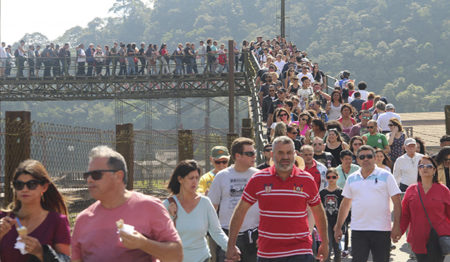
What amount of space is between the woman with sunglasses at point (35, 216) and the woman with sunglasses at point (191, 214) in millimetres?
1615

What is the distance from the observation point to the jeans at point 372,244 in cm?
767

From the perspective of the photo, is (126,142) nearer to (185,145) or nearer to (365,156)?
(185,145)

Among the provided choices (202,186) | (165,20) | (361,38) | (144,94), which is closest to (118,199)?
(202,186)

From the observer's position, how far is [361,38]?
393 ft

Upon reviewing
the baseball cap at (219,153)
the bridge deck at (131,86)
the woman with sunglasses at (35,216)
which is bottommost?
the woman with sunglasses at (35,216)

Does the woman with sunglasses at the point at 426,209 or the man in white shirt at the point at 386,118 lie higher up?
the man in white shirt at the point at 386,118

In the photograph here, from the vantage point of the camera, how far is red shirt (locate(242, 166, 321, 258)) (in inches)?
241

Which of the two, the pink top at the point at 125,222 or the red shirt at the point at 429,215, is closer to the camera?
the pink top at the point at 125,222

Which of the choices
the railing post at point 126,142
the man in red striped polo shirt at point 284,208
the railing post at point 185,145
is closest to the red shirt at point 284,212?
the man in red striped polo shirt at point 284,208

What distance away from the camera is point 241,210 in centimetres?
637

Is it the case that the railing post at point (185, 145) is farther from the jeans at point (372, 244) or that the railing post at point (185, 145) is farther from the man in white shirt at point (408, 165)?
the jeans at point (372, 244)

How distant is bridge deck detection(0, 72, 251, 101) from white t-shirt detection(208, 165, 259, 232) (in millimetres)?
30962

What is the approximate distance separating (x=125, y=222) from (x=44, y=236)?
2.27 ft

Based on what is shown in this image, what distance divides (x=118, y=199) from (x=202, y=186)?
410cm
